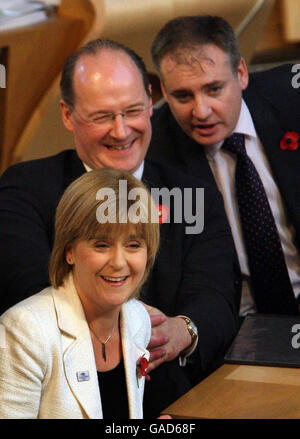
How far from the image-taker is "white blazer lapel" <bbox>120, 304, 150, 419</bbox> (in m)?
1.32

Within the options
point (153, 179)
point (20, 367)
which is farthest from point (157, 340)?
point (153, 179)

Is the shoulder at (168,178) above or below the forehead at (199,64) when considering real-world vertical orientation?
below

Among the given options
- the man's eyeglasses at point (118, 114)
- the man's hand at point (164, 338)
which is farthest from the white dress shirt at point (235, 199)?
the man's hand at point (164, 338)

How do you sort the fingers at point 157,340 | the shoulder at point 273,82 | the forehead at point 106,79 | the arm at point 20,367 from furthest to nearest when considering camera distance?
the shoulder at point 273,82 → the forehead at point 106,79 → the fingers at point 157,340 → the arm at point 20,367

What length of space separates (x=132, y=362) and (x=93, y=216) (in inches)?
10.3

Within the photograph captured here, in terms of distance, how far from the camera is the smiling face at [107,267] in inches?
49.9

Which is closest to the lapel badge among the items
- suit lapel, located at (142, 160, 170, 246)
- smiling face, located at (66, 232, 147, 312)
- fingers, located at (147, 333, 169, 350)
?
smiling face, located at (66, 232, 147, 312)

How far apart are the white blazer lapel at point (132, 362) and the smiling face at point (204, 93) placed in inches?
A: 32.5

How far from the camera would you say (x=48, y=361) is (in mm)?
1216

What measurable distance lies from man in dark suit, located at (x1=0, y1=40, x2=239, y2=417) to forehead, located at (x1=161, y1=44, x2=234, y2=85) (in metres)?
0.28

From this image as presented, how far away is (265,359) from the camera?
4.79 ft

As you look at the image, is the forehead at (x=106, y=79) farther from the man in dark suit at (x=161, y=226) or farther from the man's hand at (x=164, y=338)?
the man's hand at (x=164, y=338)

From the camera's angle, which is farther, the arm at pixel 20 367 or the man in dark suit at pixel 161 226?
the man in dark suit at pixel 161 226
